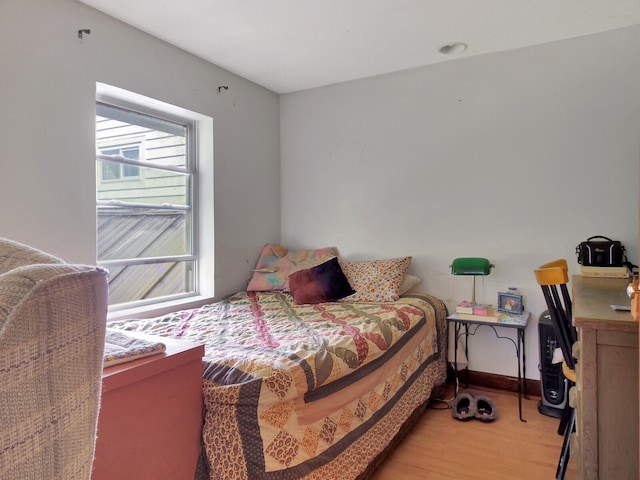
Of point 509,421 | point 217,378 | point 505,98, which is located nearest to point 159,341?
point 217,378

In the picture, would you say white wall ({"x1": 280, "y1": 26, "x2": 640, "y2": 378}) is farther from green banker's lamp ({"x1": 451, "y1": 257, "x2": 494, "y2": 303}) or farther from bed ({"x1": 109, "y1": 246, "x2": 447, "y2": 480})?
bed ({"x1": 109, "y1": 246, "x2": 447, "y2": 480})

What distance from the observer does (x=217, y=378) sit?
1469mm

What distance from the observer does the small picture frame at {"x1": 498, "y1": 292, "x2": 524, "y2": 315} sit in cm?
290

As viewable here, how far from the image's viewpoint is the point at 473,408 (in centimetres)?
264

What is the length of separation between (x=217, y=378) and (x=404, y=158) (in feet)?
8.17

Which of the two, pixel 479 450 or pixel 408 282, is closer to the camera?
pixel 479 450

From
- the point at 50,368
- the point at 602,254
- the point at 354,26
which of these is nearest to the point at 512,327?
the point at 602,254

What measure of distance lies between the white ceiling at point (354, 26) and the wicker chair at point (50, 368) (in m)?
2.31

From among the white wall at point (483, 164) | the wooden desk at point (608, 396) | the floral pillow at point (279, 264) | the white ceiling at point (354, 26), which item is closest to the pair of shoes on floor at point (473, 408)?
the white wall at point (483, 164)

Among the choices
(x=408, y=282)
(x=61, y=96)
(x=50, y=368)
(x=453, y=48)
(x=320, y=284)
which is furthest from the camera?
(x=408, y=282)

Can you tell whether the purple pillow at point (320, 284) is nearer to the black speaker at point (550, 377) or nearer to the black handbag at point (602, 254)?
the black speaker at point (550, 377)

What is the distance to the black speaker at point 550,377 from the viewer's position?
2.63 metres

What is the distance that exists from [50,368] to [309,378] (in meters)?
1.25

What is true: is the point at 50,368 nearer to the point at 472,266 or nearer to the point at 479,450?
the point at 479,450
